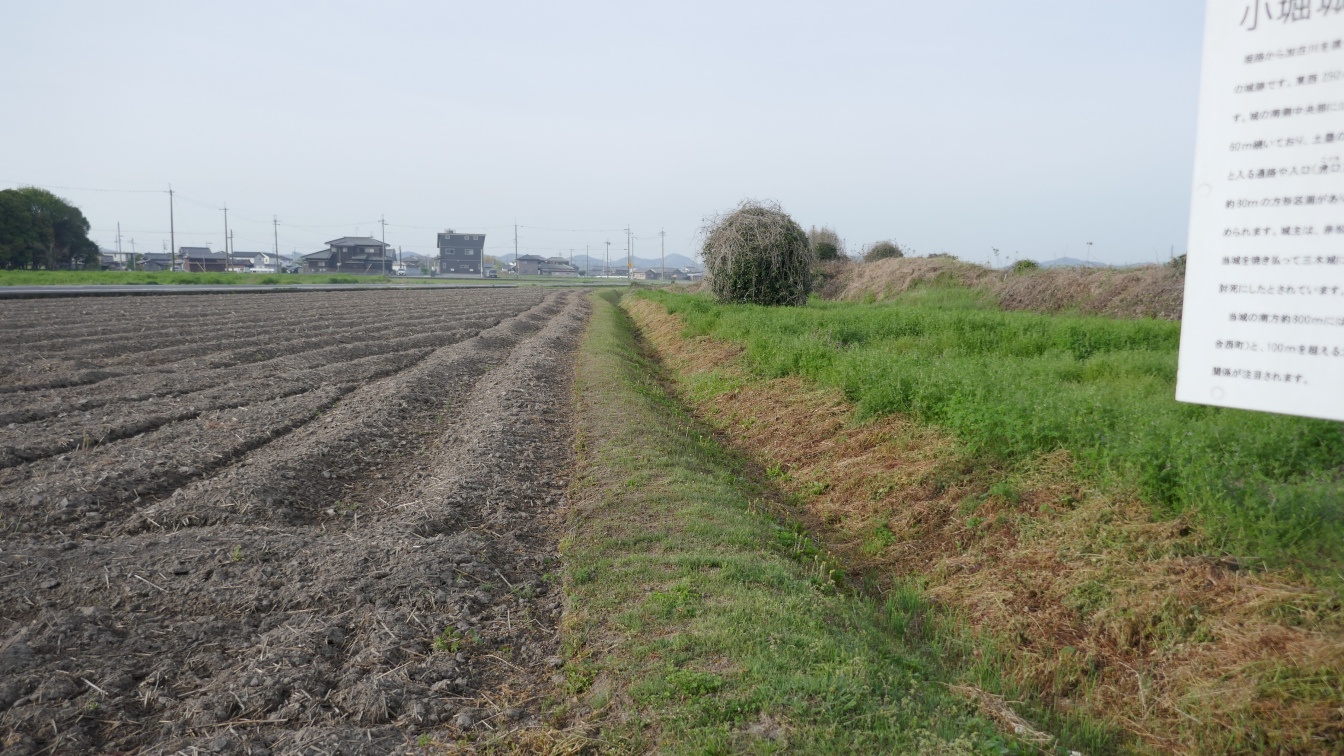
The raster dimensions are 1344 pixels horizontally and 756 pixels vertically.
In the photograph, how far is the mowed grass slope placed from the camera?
11.9 feet

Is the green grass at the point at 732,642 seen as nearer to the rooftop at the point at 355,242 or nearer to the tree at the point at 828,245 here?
the tree at the point at 828,245

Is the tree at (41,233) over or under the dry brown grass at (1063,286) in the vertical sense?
over

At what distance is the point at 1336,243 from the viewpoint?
2781 millimetres

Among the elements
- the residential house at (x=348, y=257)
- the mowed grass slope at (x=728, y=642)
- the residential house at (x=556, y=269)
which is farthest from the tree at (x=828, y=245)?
the residential house at (x=556, y=269)

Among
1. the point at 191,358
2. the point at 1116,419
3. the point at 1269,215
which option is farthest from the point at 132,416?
the point at 1269,215

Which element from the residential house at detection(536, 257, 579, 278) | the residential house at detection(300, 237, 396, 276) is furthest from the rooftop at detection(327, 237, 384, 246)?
the residential house at detection(536, 257, 579, 278)

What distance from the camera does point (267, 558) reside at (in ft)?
17.9

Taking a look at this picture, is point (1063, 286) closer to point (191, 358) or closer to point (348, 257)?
point (191, 358)

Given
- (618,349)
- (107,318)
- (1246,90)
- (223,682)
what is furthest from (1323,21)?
(107,318)

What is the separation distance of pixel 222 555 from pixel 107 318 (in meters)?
19.3

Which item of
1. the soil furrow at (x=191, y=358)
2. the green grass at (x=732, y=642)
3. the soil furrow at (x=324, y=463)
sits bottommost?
the green grass at (x=732, y=642)

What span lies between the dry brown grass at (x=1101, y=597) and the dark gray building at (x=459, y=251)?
12301 cm

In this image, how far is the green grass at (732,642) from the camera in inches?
143

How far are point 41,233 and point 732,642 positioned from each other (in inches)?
2958
